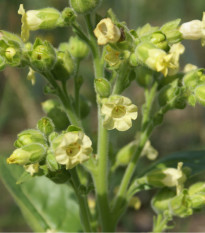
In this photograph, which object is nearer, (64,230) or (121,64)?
(121,64)

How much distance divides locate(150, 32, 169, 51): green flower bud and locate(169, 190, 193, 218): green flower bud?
2.12 ft

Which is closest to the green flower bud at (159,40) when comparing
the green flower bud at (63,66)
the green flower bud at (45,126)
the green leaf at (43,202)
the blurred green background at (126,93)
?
the green flower bud at (63,66)

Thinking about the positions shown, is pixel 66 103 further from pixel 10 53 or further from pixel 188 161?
pixel 188 161

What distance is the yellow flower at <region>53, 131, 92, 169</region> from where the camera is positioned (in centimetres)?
139

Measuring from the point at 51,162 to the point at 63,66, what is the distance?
45 cm

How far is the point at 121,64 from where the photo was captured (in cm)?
155

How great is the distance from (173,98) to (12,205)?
272 centimetres

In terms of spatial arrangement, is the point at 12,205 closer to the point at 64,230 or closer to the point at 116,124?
the point at 64,230

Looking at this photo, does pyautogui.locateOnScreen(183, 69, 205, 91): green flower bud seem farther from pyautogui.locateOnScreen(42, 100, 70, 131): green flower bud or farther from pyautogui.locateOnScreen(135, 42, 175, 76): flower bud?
pyautogui.locateOnScreen(42, 100, 70, 131): green flower bud

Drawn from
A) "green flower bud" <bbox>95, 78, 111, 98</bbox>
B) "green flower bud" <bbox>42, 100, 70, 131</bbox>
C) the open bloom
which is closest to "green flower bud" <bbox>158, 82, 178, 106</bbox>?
the open bloom

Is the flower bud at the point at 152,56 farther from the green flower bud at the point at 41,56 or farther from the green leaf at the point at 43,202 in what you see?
the green leaf at the point at 43,202

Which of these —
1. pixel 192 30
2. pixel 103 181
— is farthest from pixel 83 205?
pixel 192 30

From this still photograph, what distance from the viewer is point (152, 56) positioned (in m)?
1.47

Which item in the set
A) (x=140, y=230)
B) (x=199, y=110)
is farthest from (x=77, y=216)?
(x=199, y=110)
